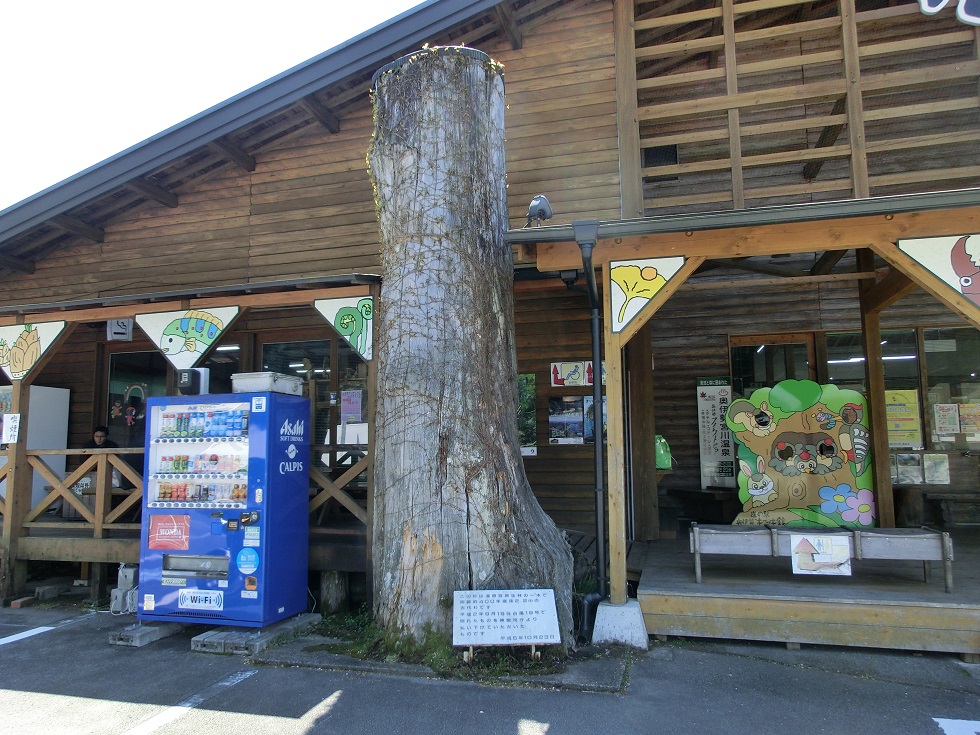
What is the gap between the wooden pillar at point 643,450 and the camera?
7.75m

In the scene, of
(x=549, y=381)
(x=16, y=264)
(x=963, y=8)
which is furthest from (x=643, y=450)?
(x=16, y=264)

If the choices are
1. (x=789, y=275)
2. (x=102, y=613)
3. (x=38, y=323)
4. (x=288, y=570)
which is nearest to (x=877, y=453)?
(x=789, y=275)

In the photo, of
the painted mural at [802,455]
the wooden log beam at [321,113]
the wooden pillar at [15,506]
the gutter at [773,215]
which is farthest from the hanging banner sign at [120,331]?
the painted mural at [802,455]

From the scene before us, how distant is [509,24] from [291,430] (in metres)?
4.93

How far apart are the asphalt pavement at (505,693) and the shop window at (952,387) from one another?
433cm

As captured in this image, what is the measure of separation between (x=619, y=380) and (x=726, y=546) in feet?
5.29

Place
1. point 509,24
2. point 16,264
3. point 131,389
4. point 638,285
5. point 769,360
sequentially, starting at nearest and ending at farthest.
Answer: point 638,285
point 509,24
point 769,360
point 16,264
point 131,389

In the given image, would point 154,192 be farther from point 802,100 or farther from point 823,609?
point 823,609

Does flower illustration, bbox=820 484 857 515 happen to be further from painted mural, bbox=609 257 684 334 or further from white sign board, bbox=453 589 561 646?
white sign board, bbox=453 589 561 646

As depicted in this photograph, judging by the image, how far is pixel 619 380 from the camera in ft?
17.7

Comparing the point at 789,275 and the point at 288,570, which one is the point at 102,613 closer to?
the point at 288,570

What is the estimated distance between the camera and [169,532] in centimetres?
567

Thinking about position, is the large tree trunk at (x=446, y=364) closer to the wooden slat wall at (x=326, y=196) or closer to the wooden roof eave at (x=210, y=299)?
the wooden roof eave at (x=210, y=299)

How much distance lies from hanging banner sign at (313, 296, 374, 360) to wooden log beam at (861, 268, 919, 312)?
4.69 metres
